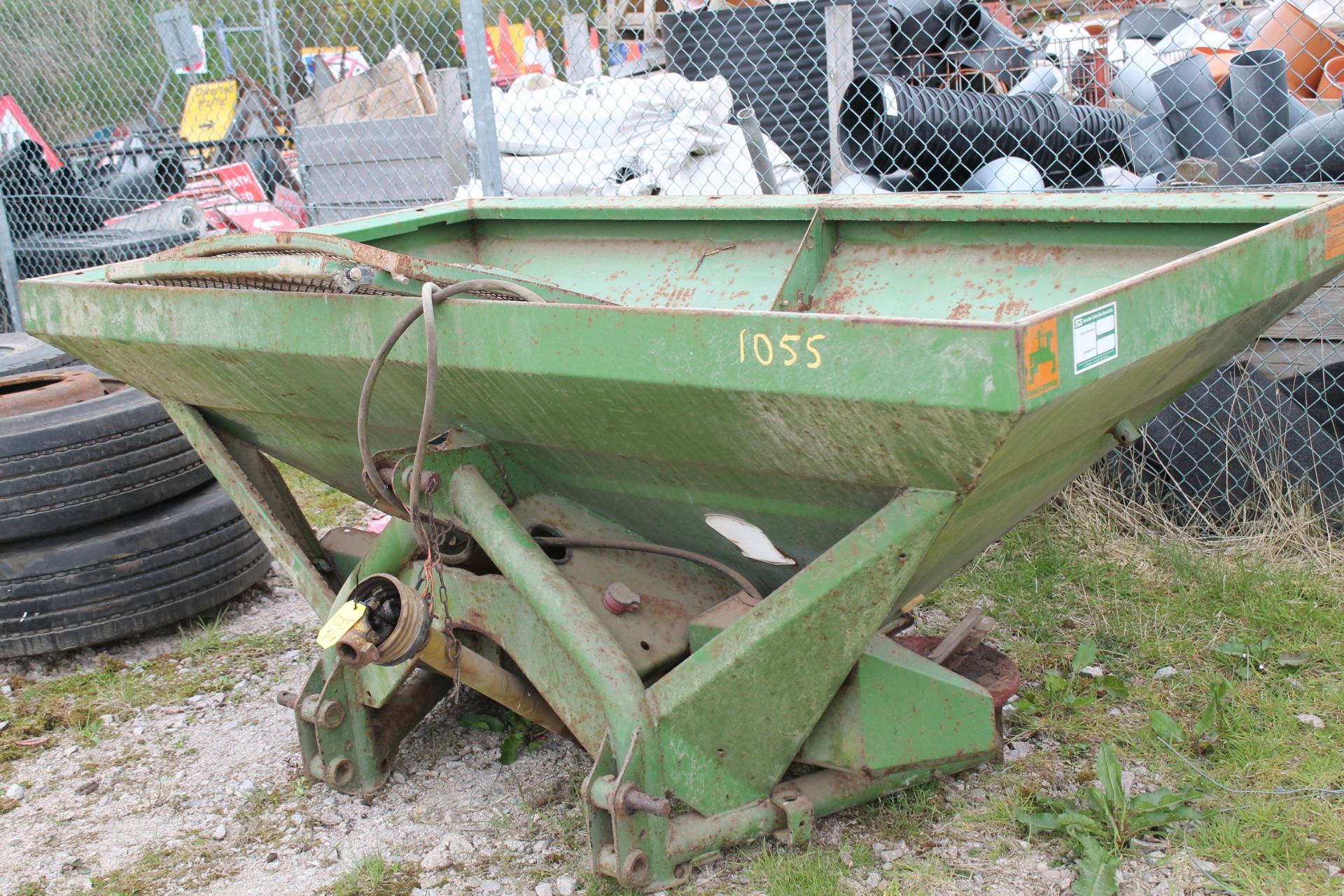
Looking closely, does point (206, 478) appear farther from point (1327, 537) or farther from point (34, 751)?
point (1327, 537)

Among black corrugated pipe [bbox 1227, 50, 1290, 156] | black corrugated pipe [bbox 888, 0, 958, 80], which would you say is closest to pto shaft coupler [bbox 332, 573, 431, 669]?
black corrugated pipe [bbox 1227, 50, 1290, 156]

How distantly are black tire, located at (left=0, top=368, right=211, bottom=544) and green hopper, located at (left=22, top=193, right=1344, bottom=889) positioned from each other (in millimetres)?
500

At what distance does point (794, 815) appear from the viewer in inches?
88.7

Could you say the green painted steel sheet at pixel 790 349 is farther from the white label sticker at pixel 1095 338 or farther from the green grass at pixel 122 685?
the green grass at pixel 122 685

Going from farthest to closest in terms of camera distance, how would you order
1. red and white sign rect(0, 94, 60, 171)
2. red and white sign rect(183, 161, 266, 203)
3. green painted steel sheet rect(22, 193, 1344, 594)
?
red and white sign rect(183, 161, 266, 203), red and white sign rect(0, 94, 60, 171), green painted steel sheet rect(22, 193, 1344, 594)

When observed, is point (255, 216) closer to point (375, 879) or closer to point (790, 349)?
point (375, 879)

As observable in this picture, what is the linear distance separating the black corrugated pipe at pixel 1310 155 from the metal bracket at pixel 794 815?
8.73 ft

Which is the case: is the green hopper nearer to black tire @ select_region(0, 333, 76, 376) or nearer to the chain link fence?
black tire @ select_region(0, 333, 76, 376)

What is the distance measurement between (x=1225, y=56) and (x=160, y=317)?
14.8 ft

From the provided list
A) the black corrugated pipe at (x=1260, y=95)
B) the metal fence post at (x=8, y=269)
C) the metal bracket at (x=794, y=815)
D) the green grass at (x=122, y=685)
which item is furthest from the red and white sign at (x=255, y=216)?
the metal bracket at (x=794, y=815)

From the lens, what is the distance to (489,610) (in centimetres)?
246

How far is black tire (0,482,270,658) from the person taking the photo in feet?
11.1

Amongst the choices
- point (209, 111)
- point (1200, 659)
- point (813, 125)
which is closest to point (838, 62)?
point (813, 125)

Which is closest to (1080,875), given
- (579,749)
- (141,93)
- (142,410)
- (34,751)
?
(579,749)
